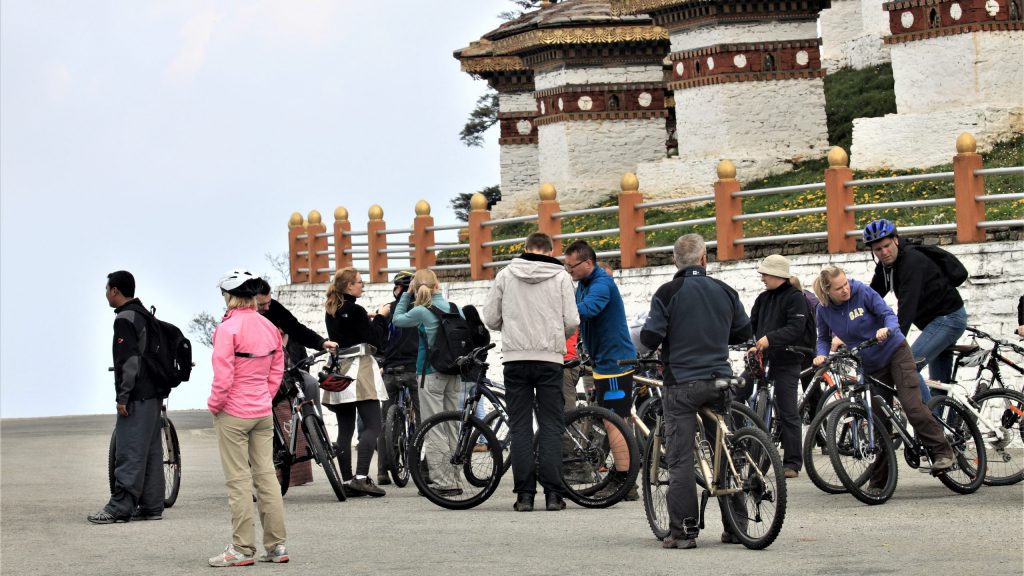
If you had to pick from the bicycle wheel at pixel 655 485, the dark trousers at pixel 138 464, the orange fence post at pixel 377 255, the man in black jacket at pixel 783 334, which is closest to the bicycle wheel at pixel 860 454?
the man in black jacket at pixel 783 334

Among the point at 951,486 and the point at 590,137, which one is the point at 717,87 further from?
the point at 951,486

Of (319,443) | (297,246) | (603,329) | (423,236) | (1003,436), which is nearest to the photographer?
(1003,436)

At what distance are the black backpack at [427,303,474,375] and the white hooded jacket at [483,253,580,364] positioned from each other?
206 cm

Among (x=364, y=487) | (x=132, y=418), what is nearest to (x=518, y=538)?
(x=132, y=418)

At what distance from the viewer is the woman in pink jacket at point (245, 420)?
410 inches

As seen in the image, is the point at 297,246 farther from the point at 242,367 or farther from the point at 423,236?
the point at 242,367

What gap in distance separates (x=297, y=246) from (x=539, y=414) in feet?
62.5

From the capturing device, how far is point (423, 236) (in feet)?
88.1

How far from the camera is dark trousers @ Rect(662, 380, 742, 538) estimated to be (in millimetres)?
10164

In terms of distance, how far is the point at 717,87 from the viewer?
116 feet

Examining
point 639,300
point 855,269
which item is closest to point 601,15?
point 639,300

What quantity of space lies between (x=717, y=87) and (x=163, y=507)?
933 inches

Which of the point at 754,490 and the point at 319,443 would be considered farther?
the point at 319,443

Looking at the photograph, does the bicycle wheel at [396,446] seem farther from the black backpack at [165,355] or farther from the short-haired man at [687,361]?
the short-haired man at [687,361]
